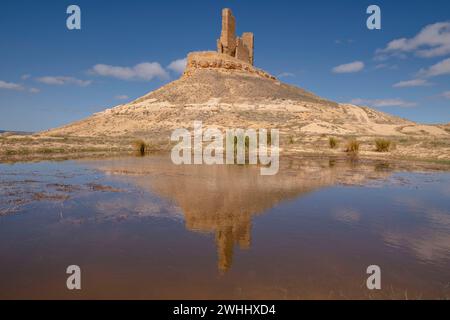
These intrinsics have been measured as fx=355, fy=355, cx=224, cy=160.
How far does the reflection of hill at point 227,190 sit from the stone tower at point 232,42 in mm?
75280

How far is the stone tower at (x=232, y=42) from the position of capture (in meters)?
89.6

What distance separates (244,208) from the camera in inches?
435

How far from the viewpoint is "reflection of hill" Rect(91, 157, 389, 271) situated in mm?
8703

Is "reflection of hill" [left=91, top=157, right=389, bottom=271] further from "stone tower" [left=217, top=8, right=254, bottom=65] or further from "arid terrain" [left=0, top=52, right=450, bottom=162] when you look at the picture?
"stone tower" [left=217, top=8, right=254, bottom=65]

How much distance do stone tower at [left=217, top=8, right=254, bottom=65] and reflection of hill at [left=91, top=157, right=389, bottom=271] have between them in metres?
75.3

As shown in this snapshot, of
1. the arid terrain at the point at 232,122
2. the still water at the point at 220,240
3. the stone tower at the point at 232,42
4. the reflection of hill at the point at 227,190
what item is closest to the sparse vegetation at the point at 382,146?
the arid terrain at the point at 232,122

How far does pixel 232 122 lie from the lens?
180ft

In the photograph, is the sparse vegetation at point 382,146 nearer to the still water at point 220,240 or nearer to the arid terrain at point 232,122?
the arid terrain at point 232,122

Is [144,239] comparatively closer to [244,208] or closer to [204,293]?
[204,293]

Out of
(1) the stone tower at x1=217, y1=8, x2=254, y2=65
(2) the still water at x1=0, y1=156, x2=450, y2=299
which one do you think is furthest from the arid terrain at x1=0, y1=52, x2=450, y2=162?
(2) the still water at x1=0, y1=156, x2=450, y2=299

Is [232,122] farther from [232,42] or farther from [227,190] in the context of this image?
[232,42]
